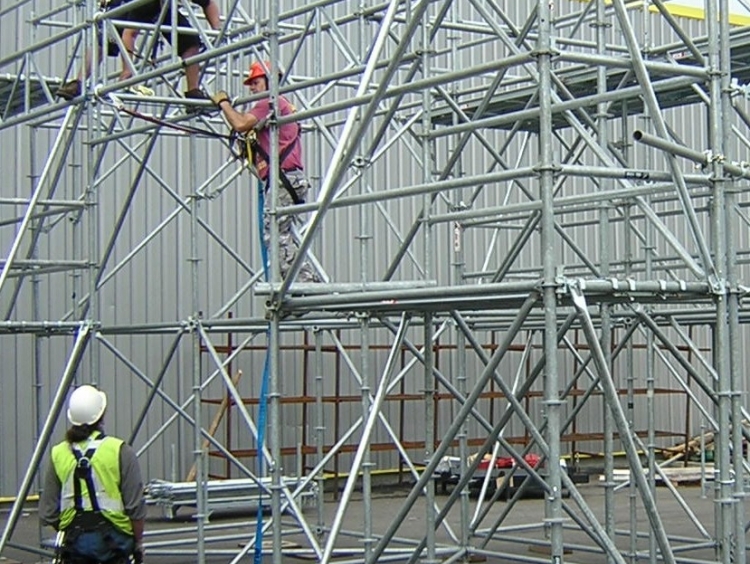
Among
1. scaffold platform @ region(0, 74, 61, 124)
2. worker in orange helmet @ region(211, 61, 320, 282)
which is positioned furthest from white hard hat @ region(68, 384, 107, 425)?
scaffold platform @ region(0, 74, 61, 124)

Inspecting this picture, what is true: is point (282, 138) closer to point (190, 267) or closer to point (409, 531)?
point (409, 531)

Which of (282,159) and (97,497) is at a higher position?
(282,159)

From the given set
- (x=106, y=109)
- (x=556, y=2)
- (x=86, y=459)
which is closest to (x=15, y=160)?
(x=106, y=109)

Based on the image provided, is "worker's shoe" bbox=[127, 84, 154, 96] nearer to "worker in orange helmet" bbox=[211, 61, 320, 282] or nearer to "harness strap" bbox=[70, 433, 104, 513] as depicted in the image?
"worker in orange helmet" bbox=[211, 61, 320, 282]

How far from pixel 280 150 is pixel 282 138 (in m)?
0.34

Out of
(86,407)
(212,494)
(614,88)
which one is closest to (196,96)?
(86,407)

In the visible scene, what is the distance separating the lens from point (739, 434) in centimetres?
1062

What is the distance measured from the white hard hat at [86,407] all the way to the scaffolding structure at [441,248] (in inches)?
63.2

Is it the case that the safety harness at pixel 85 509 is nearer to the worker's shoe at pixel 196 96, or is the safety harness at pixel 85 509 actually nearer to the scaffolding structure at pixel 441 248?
the scaffolding structure at pixel 441 248

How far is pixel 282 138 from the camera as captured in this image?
45.7 feet

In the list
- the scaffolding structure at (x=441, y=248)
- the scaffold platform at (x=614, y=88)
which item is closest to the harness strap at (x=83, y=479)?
the scaffolding structure at (x=441, y=248)

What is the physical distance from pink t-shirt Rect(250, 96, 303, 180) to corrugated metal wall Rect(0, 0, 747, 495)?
4723mm

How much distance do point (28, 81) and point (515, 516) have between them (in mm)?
9160

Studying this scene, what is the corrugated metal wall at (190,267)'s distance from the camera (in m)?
20.6
